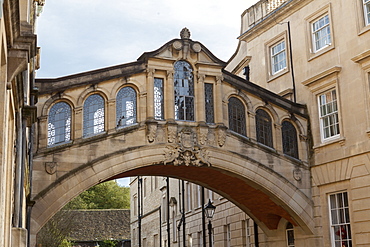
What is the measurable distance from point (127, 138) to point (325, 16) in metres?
8.55

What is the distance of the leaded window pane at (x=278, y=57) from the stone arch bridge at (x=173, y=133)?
309 cm

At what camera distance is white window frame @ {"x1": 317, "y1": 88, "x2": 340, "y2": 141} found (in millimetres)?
18953

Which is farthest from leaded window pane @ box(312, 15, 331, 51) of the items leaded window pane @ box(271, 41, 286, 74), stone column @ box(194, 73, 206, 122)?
stone column @ box(194, 73, 206, 122)

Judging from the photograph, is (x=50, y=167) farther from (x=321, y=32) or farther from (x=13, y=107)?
(x=321, y=32)

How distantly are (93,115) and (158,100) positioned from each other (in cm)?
225

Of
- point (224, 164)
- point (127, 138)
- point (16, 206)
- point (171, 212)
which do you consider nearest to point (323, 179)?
point (224, 164)

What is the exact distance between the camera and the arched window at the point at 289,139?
19719 mm

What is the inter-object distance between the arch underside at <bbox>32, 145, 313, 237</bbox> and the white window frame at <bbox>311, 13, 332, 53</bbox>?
495 centimetres

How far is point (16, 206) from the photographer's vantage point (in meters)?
9.18

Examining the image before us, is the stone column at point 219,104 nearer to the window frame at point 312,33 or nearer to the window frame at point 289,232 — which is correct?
the window frame at point 312,33

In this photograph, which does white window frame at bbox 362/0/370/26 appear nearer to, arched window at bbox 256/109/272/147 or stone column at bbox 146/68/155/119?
arched window at bbox 256/109/272/147

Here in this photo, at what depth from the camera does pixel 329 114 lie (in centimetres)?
1922

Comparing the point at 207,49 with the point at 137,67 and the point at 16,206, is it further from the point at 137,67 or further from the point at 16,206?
the point at 16,206

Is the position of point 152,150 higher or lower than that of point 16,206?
higher
